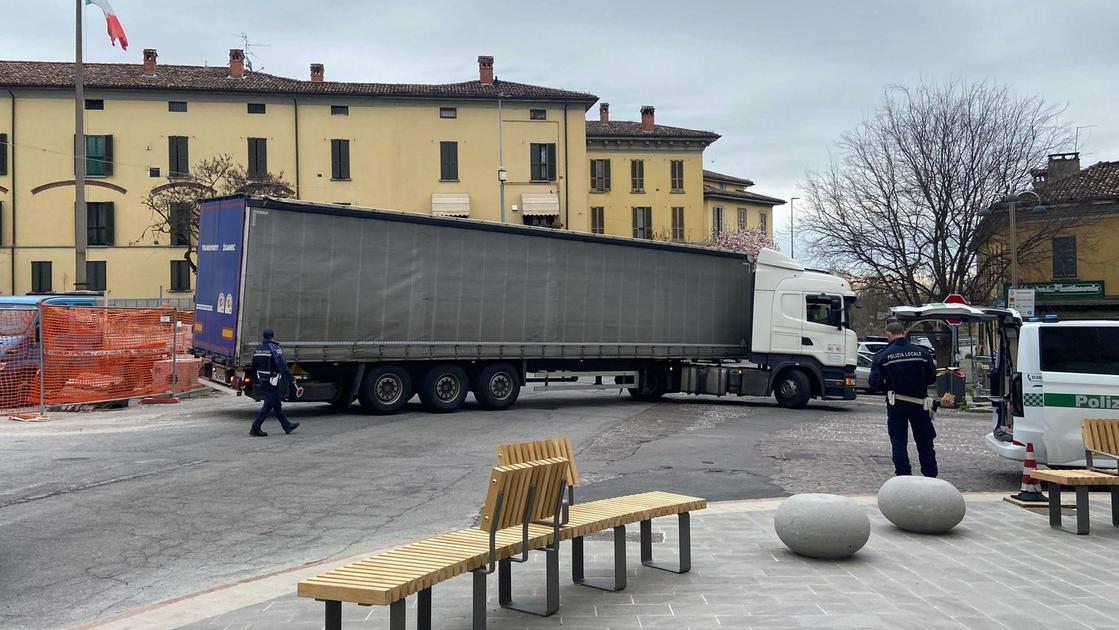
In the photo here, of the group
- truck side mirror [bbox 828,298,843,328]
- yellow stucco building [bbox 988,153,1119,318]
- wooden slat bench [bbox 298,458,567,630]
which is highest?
yellow stucco building [bbox 988,153,1119,318]

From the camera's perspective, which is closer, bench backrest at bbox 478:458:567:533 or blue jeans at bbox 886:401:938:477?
bench backrest at bbox 478:458:567:533

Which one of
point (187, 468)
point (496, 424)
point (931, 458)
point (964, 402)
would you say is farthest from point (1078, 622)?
point (964, 402)

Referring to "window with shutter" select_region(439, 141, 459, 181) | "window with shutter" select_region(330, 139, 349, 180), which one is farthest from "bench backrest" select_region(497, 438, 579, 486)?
"window with shutter" select_region(330, 139, 349, 180)

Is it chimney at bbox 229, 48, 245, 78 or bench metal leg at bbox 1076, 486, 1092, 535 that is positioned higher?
chimney at bbox 229, 48, 245, 78

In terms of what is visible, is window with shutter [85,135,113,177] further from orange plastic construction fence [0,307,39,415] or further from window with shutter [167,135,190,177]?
orange plastic construction fence [0,307,39,415]

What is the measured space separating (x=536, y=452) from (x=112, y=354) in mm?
17032

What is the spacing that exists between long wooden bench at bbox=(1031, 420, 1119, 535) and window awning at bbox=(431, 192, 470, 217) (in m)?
43.2

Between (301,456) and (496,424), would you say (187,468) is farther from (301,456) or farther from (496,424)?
(496,424)

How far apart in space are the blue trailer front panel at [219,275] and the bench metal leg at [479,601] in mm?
13015

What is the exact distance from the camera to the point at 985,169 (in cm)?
3575

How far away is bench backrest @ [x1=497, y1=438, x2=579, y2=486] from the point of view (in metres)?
5.98

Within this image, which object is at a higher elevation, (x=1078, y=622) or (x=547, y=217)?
(x=547, y=217)

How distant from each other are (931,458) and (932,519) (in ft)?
7.96

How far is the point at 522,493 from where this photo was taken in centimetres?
562
